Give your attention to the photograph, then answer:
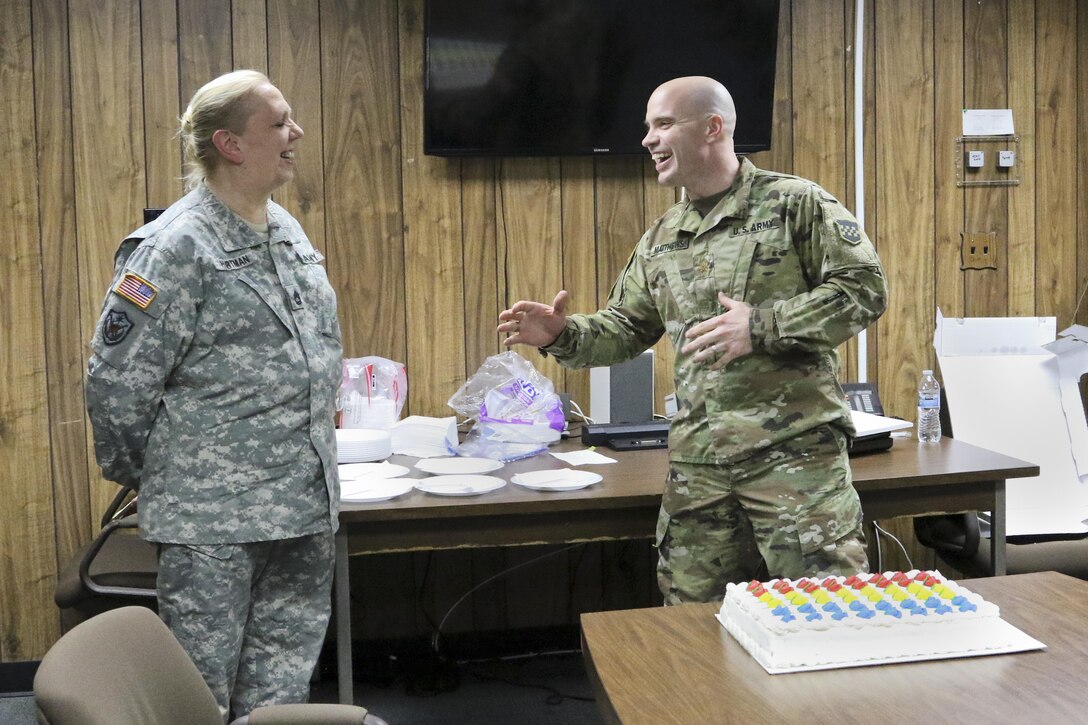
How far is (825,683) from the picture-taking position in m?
1.36

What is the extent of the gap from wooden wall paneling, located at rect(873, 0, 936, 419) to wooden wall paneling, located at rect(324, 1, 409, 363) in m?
1.71

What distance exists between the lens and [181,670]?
146 centimetres

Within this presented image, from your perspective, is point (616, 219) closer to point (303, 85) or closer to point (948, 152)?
point (303, 85)

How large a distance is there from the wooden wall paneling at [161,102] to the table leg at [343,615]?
4.65ft

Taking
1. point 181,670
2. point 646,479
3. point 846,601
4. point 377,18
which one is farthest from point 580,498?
point 377,18

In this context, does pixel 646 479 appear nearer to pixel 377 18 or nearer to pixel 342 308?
pixel 342 308

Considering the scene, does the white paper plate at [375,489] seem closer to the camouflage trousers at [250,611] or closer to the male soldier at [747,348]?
the camouflage trousers at [250,611]

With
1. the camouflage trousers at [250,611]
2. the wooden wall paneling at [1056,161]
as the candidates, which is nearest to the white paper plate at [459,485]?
the camouflage trousers at [250,611]

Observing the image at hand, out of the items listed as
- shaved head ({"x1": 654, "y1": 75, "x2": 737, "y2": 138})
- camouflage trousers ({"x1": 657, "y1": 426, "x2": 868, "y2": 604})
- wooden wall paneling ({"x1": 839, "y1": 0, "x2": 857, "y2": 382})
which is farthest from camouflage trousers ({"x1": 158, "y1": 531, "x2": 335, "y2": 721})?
wooden wall paneling ({"x1": 839, "y1": 0, "x2": 857, "y2": 382})

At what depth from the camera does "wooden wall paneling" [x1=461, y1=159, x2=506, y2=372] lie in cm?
339

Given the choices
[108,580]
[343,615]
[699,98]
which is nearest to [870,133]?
[699,98]

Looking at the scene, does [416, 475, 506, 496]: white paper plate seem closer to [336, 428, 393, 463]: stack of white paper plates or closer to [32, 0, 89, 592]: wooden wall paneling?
[336, 428, 393, 463]: stack of white paper plates

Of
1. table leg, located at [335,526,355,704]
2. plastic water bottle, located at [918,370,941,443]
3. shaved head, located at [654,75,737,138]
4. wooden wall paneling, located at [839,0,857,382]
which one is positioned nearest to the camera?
shaved head, located at [654,75,737,138]

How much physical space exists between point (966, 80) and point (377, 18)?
6.86 ft
